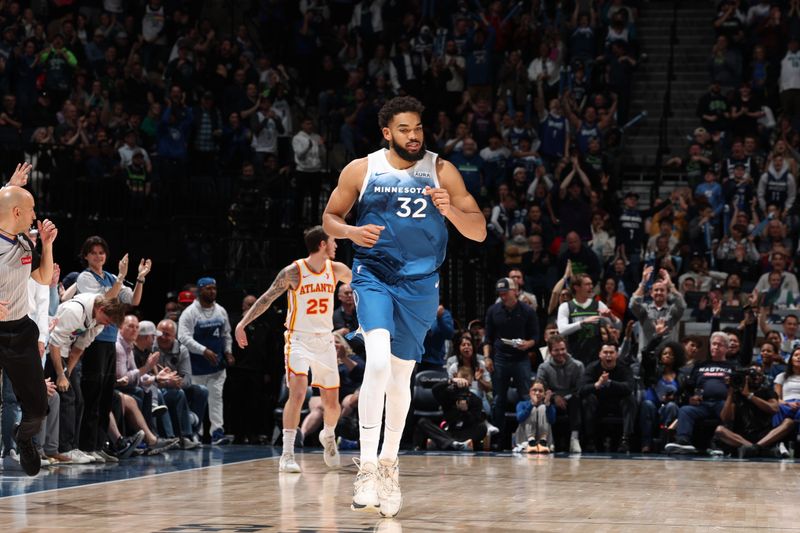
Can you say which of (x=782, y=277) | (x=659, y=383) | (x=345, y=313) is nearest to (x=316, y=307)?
(x=345, y=313)

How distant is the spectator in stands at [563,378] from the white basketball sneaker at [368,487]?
7.18 m

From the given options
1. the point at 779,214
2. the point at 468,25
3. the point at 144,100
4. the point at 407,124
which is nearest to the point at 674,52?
the point at 468,25

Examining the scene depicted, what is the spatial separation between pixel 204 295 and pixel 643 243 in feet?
21.1

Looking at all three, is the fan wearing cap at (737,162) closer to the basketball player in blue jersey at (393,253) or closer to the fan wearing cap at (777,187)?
the fan wearing cap at (777,187)

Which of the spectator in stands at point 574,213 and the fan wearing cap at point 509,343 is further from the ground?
the spectator in stands at point 574,213

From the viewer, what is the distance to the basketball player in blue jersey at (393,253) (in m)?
7.26

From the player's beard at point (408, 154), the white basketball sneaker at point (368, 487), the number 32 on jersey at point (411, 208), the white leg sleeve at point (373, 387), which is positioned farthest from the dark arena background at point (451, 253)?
the player's beard at point (408, 154)

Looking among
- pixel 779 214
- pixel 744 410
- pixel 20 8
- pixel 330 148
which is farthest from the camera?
pixel 20 8

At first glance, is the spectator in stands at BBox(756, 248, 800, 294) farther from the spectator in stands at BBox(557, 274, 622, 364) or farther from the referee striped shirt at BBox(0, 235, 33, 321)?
the referee striped shirt at BBox(0, 235, 33, 321)

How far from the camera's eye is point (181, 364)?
14.4 metres

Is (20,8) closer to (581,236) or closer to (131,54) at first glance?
(131,54)

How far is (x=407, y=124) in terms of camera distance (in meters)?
Answer: 7.57

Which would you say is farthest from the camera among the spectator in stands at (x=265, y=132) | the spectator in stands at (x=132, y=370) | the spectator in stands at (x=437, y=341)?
the spectator in stands at (x=265, y=132)

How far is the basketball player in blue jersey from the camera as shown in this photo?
7258 millimetres
